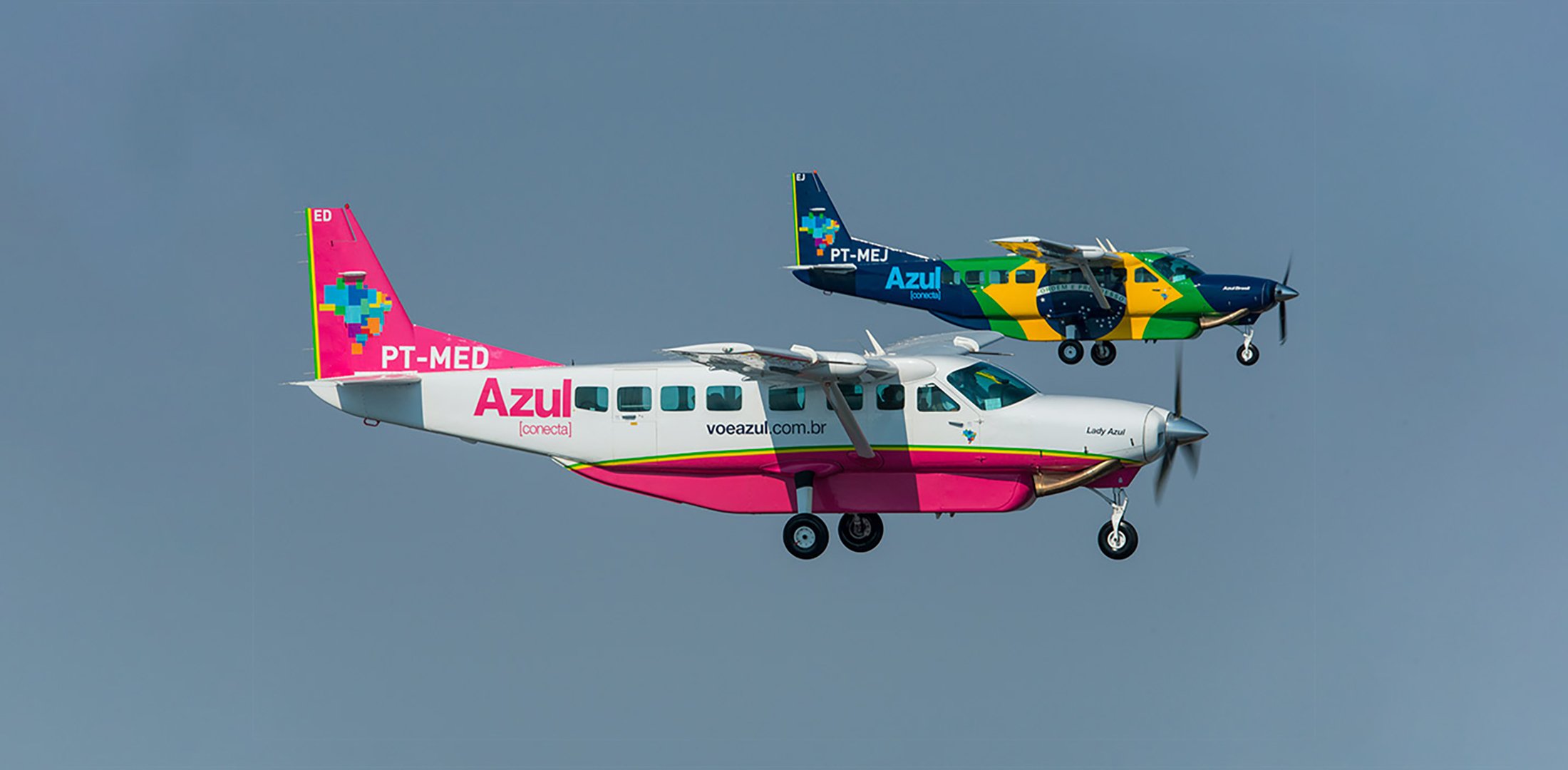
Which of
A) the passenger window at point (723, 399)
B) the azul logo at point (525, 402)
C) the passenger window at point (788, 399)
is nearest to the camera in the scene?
the passenger window at point (788, 399)

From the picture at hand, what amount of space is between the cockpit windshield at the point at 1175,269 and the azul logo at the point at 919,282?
192 inches

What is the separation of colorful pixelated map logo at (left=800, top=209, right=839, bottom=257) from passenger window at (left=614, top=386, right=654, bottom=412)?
16119mm

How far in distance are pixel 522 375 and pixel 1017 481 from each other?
892cm

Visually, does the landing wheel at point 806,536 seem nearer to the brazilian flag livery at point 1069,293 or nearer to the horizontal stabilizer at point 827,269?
the brazilian flag livery at point 1069,293

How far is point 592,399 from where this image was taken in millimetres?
40062

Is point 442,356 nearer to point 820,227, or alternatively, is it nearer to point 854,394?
point 854,394

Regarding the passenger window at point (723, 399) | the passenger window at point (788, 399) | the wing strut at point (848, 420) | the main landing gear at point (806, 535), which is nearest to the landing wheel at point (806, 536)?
the main landing gear at point (806, 535)

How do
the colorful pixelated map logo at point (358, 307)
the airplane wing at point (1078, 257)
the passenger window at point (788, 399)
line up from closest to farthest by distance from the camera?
the passenger window at point (788, 399) → the colorful pixelated map logo at point (358, 307) → the airplane wing at point (1078, 257)

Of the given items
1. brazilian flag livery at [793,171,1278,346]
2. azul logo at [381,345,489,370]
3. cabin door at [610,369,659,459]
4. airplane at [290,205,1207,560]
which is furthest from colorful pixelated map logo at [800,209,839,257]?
cabin door at [610,369,659,459]

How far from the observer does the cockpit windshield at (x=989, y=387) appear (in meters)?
38.9

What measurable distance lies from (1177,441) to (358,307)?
15110 mm

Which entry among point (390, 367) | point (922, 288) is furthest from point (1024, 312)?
point (390, 367)

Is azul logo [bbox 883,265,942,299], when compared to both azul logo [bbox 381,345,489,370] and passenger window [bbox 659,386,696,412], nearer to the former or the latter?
passenger window [bbox 659,386,696,412]

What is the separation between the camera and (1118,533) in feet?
127
